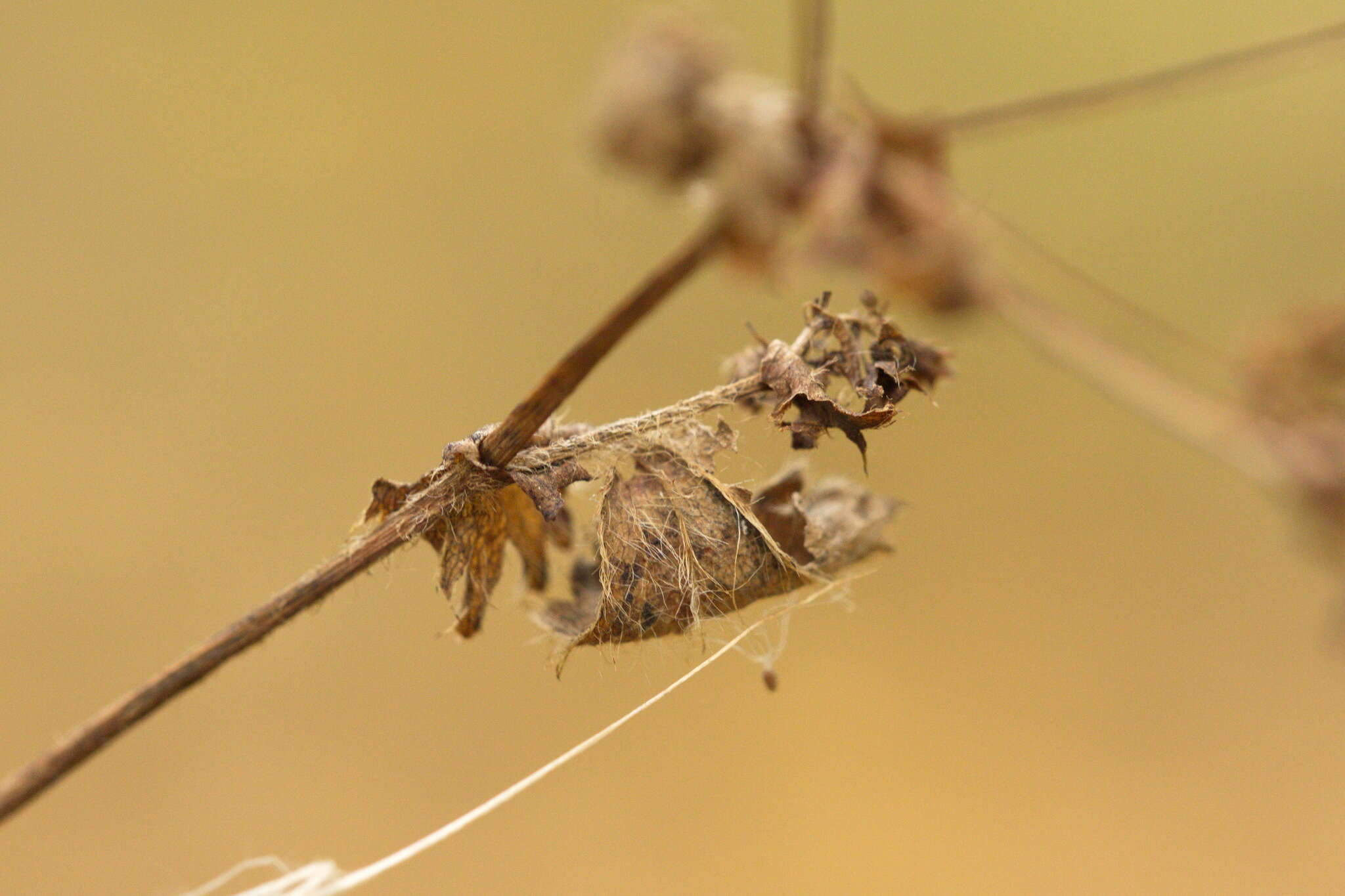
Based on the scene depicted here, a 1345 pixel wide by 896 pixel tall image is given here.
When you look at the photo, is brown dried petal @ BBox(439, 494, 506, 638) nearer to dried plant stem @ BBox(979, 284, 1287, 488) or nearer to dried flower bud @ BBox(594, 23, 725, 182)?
dried flower bud @ BBox(594, 23, 725, 182)

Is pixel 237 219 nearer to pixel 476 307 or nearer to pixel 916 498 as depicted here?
pixel 476 307

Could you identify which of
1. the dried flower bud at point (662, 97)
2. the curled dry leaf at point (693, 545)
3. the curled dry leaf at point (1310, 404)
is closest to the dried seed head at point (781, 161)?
the dried flower bud at point (662, 97)

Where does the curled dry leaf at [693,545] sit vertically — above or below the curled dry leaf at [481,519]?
below

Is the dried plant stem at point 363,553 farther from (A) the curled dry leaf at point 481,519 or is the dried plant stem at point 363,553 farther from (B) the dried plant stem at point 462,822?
(B) the dried plant stem at point 462,822

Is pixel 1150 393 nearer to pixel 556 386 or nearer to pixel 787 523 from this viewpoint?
pixel 787 523

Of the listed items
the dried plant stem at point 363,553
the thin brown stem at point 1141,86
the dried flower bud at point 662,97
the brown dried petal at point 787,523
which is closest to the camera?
the dried plant stem at point 363,553

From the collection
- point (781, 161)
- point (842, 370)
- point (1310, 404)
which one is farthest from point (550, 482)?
point (1310, 404)
